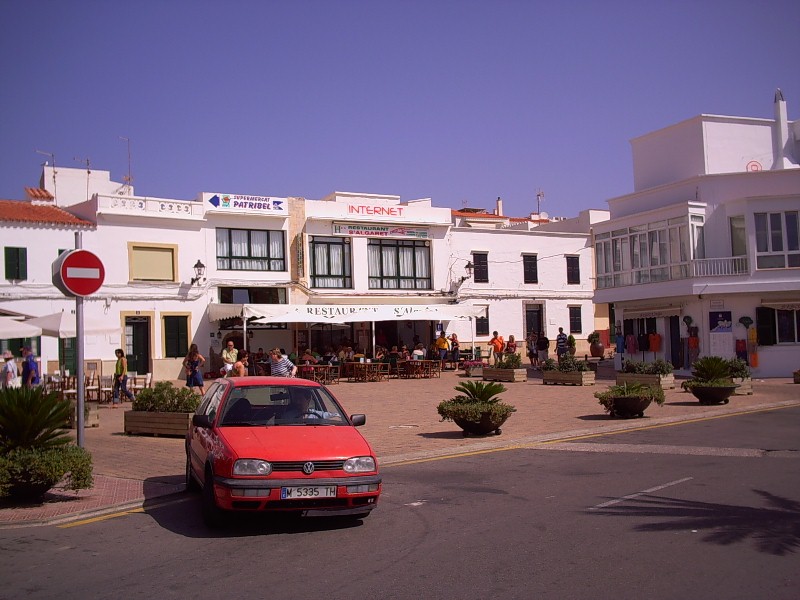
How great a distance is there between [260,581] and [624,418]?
12.7 meters

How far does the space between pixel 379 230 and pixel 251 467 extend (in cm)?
3130

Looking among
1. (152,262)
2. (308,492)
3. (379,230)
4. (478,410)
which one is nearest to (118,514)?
(308,492)

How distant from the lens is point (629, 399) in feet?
55.1

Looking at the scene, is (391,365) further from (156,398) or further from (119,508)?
(119,508)

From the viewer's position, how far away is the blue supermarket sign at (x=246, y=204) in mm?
34125

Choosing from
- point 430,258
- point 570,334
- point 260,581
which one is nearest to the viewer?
point 260,581

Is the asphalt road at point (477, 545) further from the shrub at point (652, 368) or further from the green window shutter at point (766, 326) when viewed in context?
the green window shutter at point (766, 326)

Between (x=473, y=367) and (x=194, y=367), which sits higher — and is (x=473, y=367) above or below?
below

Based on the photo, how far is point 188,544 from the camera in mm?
7070

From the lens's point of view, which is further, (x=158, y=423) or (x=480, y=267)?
(x=480, y=267)

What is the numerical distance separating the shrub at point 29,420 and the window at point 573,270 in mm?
36892

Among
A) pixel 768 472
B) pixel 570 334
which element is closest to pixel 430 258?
pixel 570 334

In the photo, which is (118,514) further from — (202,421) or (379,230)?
(379,230)

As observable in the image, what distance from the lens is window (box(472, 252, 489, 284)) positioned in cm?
4062
